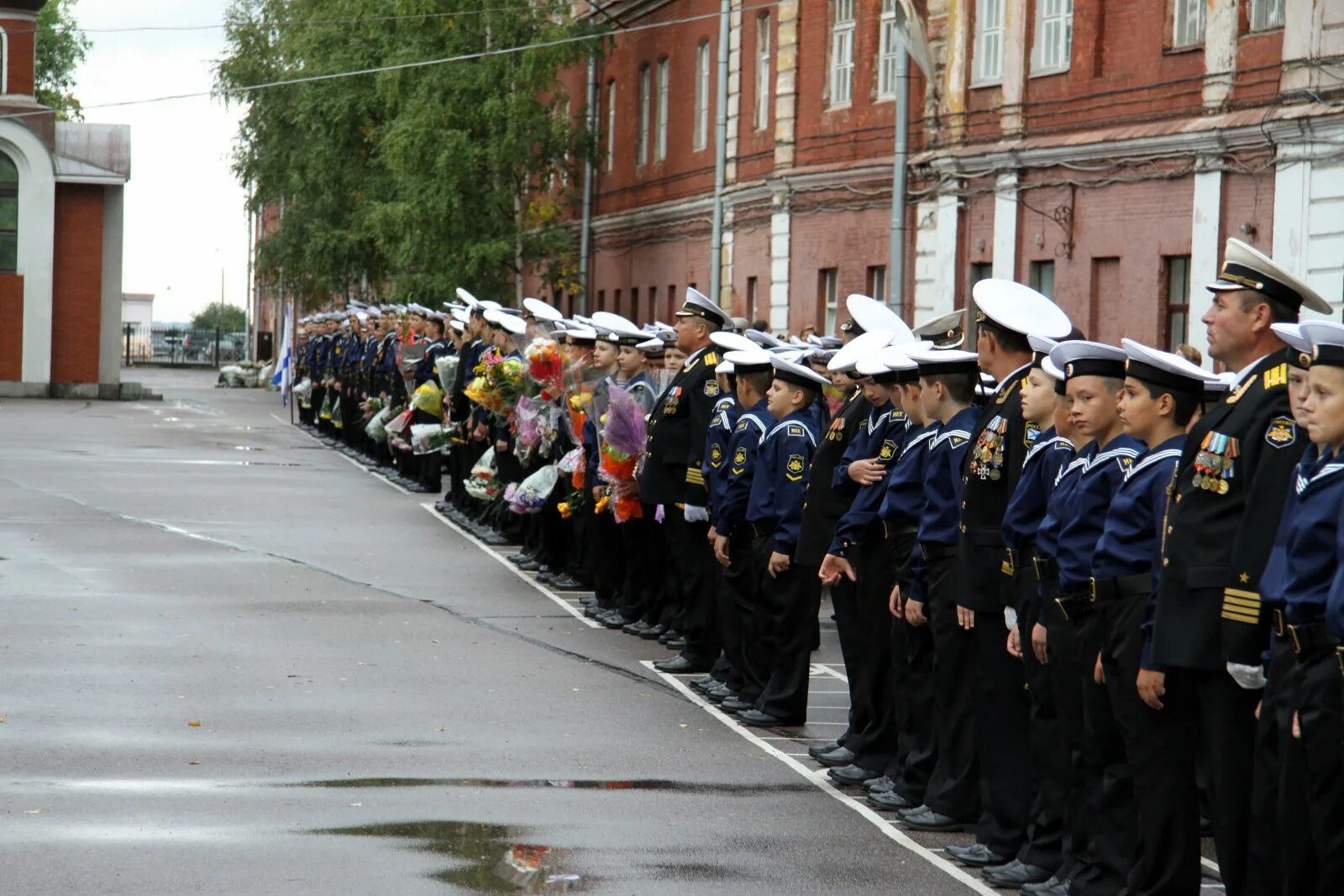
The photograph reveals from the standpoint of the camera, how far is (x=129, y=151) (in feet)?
178

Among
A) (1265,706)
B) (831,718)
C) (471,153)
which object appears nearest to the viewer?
(1265,706)

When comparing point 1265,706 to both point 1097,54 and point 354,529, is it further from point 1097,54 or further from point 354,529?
point 1097,54

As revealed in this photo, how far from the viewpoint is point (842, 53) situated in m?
34.7

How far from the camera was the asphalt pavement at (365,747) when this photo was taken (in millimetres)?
7762

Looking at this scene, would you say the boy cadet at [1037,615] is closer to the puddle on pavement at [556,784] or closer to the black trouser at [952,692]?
the black trouser at [952,692]

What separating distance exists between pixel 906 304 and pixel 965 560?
77.3 feet

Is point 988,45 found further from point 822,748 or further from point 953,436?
point 953,436

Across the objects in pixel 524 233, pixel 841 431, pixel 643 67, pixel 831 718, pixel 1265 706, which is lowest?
pixel 831 718

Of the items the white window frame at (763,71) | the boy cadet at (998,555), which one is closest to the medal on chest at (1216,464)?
the boy cadet at (998,555)

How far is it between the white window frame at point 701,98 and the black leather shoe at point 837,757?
1281 inches

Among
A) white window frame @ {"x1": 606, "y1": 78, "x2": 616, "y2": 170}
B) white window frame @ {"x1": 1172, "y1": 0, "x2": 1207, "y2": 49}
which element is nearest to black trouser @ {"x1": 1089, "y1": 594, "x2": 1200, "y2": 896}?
white window frame @ {"x1": 1172, "y1": 0, "x2": 1207, "y2": 49}

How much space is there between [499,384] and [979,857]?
11.0 m

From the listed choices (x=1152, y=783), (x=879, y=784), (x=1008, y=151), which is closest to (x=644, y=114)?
(x=1008, y=151)

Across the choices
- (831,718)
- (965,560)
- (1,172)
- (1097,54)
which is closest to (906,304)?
(1097,54)
